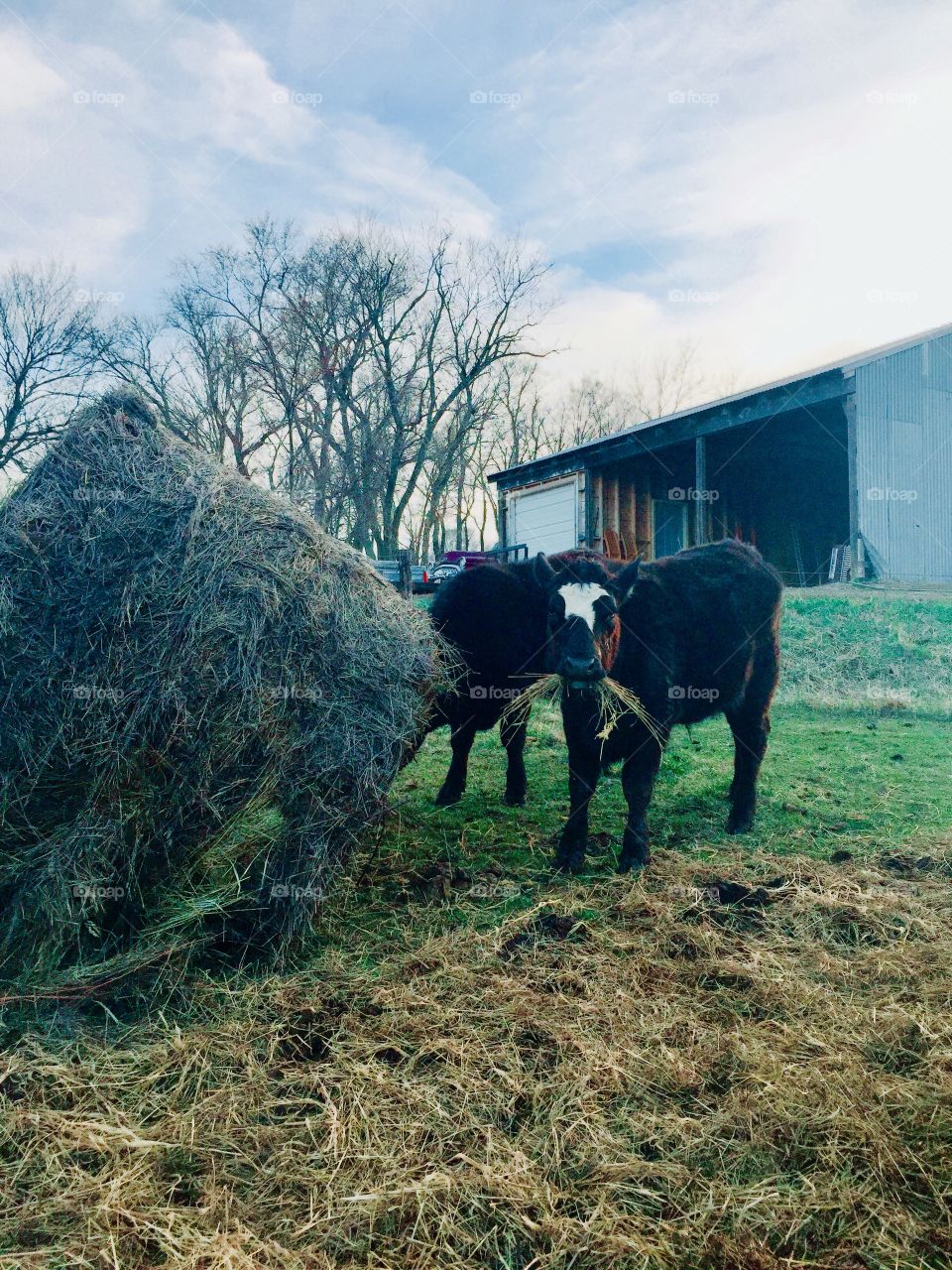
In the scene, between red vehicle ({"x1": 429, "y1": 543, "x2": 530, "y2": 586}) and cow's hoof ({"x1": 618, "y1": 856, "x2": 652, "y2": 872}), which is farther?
red vehicle ({"x1": 429, "y1": 543, "x2": 530, "y2": 586})

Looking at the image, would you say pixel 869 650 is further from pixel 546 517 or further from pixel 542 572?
pixel 546 517

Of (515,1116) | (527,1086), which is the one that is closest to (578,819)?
(527,1086)

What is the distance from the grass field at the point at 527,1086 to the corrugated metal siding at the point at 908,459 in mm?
13424

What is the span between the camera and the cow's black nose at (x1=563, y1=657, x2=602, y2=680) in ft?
15.2

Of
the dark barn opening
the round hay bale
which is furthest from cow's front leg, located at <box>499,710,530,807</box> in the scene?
the dark barn opening

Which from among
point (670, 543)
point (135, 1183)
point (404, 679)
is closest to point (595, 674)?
point (404, 679)

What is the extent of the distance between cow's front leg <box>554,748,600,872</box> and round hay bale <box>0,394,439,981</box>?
1.44 meters

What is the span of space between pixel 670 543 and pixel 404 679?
60.7 feet

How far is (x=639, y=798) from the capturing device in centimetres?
513

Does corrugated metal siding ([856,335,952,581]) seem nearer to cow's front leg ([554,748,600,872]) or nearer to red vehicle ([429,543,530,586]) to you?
red vehicle ([429,543,530,586])

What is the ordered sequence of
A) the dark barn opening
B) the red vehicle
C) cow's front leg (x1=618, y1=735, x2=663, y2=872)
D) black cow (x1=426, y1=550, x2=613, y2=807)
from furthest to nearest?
the red vehicle → the dark barn opening → black cow (x1=426, y1=550, x2=613, y2=807) → cow's front leg (x1=618, y1=735, x2=663, y2=872)

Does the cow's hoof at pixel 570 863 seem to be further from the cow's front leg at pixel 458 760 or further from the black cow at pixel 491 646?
the cow's front leg at pixel 458 760

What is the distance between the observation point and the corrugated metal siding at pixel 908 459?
648 inches

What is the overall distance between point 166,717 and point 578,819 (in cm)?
265
